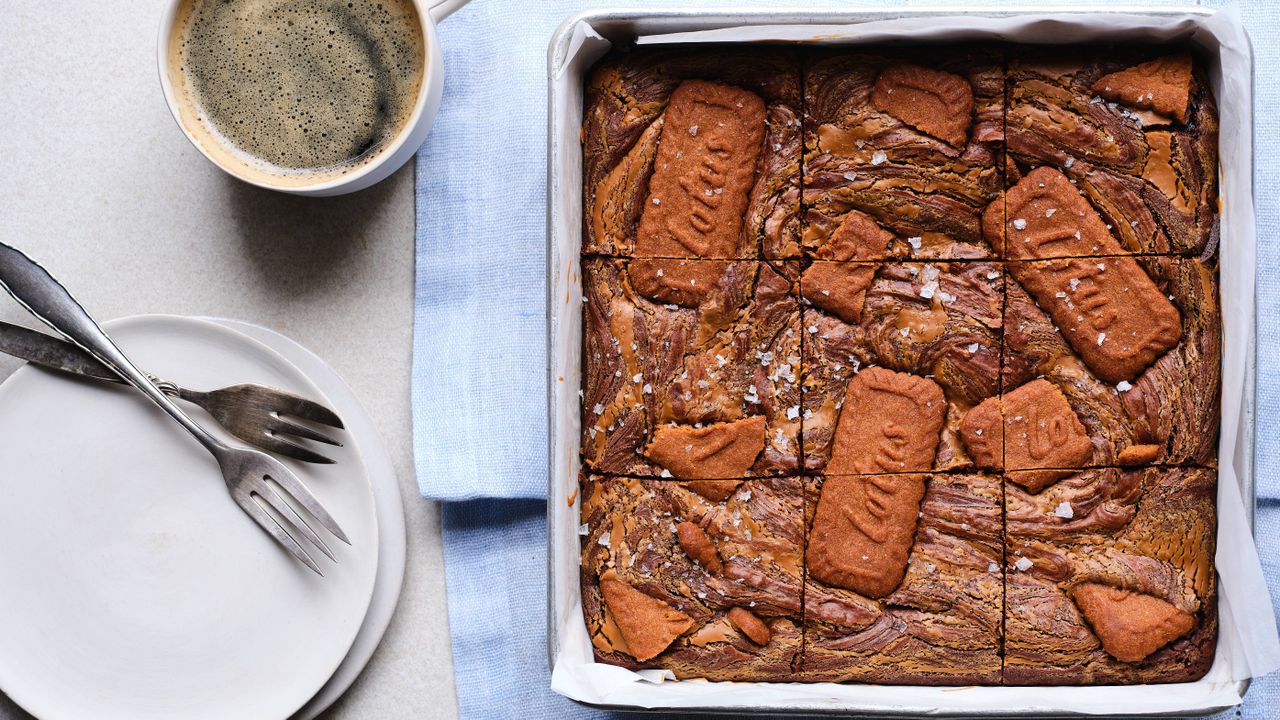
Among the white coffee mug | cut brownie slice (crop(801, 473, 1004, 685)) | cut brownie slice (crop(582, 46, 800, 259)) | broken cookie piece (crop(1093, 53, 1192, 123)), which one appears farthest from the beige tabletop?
broken cookie piece (crop(1093, 53, 1192, 123))

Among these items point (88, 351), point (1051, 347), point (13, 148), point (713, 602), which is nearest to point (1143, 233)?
point (1051, 347)

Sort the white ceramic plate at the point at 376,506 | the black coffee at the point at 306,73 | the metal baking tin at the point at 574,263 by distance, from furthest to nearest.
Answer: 1. the white ceramic plate at the point at 376,506
2. the black coffee at the point at 306,73
3. the metal baking tin at the point at 574,263

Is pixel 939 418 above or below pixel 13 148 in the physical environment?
below

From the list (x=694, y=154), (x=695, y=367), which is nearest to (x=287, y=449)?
(x=695, y=367)

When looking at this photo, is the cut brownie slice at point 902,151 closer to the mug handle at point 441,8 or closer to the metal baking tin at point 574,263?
the metal baking tin at point 574,263

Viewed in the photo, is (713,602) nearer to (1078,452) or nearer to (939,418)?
(939,418)

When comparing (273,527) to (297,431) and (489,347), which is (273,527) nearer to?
(297,431)

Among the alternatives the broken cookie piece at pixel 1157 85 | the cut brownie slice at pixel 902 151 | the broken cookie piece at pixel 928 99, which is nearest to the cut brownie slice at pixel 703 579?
the cut brownie slice at pixel 902 151
